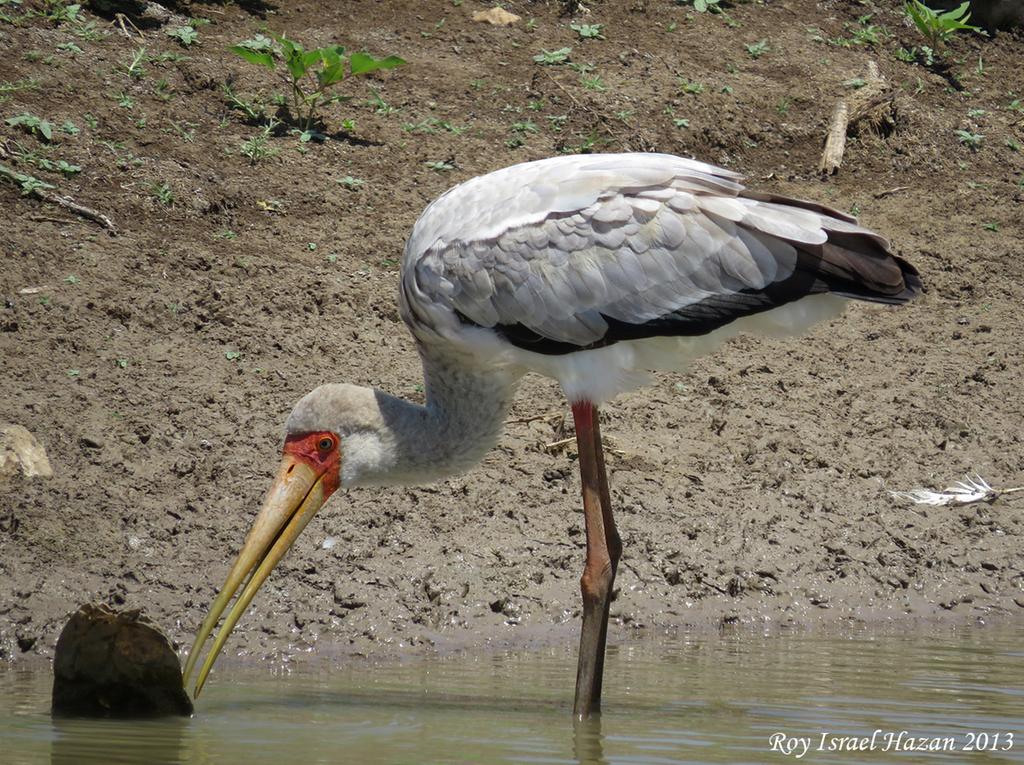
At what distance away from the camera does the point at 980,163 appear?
35.7ft

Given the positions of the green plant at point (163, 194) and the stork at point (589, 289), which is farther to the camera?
the green plant at point (163, 194)

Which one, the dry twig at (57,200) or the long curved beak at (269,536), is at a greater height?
the dry twig at (57,200)

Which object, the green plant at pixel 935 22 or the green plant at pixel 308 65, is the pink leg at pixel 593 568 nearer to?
the green plant at pixel 308 65

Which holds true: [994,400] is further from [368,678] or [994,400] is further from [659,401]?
[368,678]

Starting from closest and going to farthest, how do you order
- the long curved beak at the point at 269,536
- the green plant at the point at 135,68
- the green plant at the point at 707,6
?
the long curved beak at the point at 269,536 → the green plant at the point at 135,68 → the green plant at the point at 707,6

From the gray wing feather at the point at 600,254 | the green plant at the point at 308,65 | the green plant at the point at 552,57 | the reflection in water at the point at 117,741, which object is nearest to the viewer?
the reflection in water at the point at 117,741

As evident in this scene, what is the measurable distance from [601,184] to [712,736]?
2040mm

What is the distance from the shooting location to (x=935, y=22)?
12.2 metres

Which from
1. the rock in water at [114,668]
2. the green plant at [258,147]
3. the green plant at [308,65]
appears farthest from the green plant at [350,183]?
the rock in water at [114,668]

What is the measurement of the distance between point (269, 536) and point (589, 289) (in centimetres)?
148

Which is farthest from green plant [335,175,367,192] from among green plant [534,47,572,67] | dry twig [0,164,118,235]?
green plant [534,47,572,67]

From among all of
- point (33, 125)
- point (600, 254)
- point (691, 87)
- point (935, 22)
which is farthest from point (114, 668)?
point (935, 22)

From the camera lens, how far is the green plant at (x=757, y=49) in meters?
11.8

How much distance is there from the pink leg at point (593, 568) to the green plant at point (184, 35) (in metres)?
5.92
